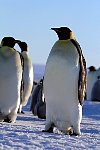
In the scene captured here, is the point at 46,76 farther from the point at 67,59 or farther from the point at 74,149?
the point at 74,149

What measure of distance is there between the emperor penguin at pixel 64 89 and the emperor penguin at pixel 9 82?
1549 millimetres

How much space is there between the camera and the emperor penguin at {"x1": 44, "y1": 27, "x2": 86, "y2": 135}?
7082 mm

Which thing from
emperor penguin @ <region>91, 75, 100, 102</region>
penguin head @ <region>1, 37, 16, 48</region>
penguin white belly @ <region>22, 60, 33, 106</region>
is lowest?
emperor penguin @ <region>91, 75, 100, 102</region>

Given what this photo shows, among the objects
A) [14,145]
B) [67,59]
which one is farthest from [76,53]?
[14,145]

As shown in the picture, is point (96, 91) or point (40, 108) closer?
point (40, 108)

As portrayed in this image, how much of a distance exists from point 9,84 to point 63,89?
69.2 inches

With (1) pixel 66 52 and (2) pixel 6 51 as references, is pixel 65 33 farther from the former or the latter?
(2) pixel 6 51

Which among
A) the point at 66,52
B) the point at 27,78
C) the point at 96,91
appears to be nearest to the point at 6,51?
the point at 66,52

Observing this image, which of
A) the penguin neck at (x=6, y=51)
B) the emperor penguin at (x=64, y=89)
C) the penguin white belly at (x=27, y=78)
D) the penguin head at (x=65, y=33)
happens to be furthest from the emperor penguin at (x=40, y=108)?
the emperor penguin at (x=64, y=89)

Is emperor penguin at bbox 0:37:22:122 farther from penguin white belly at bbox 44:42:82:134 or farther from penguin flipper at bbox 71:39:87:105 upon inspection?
penguin flipper at bbox 71:39:87:105

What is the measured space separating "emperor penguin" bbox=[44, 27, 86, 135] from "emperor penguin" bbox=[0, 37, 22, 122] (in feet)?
5.08

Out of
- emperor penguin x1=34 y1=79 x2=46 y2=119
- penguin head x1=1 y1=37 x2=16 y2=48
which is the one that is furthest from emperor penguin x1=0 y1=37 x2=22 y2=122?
emperor penguin x1=34 y1=79 x2=46 y2=119

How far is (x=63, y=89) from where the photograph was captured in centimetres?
710

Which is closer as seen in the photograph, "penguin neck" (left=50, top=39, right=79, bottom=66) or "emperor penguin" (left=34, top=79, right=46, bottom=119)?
"penguin neck" (left=50, top=39, right=79, bottom=66)
